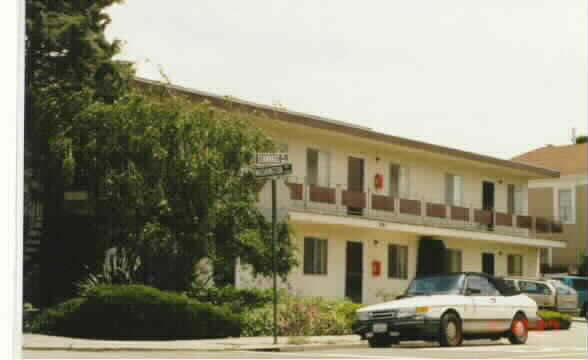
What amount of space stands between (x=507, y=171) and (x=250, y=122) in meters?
20.5

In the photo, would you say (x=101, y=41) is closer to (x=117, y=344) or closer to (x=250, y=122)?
(x=250, y=122)

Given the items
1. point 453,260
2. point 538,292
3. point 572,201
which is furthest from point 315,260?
point 572,201

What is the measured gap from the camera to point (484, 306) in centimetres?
1877

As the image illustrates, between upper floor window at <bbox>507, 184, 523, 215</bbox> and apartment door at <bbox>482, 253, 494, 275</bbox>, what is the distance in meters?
2.30

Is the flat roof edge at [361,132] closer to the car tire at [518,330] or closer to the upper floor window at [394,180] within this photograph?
the upper floor window at [394,180]

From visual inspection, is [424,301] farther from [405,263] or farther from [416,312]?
[405,263]

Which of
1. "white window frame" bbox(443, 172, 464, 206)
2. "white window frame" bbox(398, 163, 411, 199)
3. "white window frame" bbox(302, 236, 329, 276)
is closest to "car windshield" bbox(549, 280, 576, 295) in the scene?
"white window frame" bbox(443, 172, 464, 206)

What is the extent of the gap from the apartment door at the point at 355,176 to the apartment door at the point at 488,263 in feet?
29.0

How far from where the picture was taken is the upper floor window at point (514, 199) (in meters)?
41.9

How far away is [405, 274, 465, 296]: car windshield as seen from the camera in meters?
18.6

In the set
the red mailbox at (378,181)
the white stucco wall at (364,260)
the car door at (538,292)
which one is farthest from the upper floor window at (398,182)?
the car door at (538,292)

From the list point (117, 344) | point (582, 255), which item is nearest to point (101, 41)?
point (117, 344)

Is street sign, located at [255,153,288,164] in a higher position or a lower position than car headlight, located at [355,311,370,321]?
higher

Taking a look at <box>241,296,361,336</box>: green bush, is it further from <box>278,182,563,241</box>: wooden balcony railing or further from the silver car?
the silver car
